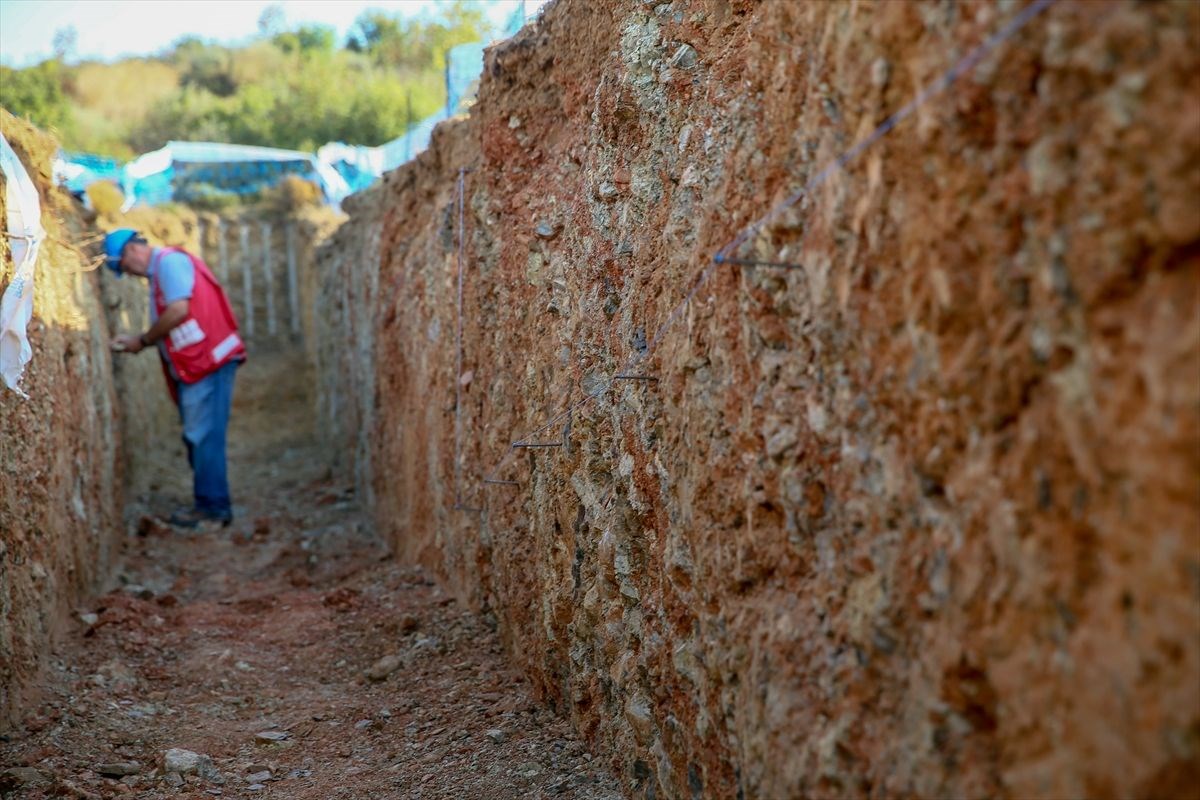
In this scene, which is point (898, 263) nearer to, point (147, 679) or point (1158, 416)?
point (1158, 416)

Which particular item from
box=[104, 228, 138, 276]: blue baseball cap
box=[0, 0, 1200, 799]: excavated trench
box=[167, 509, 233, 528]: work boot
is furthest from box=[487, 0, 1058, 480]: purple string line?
box=[104, 228, 138, 276]: blue baseball cap

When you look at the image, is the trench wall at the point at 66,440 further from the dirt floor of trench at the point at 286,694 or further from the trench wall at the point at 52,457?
the dirt floor of trench at the point at 286,694

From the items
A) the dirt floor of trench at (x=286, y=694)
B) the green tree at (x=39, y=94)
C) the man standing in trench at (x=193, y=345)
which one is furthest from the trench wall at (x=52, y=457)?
the green tree at (x=39, y=94)

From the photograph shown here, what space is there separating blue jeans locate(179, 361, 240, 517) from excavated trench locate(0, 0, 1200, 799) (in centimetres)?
164

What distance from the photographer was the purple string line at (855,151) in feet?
5.53

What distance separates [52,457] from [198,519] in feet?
9.97

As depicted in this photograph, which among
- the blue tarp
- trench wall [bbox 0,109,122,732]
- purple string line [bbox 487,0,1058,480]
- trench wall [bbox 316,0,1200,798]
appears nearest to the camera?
trench wall [bbox 316,0,1200,798]

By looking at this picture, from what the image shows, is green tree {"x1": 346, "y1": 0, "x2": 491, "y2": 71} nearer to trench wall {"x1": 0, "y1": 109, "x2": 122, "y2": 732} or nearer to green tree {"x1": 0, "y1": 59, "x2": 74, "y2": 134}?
green tree {"x1": 0, "y1": 59, "x2": 74, "y2": 134}

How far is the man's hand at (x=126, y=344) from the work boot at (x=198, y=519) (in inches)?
49.0

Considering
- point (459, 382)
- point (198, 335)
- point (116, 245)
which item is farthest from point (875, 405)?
point (116, 245)

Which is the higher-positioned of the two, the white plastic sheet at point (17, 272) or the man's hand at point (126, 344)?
the white plastic sheet at point (17, 272)

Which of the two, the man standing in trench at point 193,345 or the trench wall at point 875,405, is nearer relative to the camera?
the trench wall at point 875,405

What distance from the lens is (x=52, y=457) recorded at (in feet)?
17.4

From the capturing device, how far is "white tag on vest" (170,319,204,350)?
8125mm
